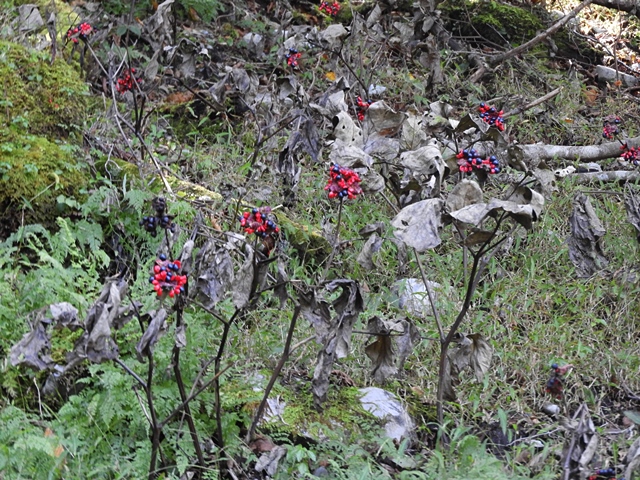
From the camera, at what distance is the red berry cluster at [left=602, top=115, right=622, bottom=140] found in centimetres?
502

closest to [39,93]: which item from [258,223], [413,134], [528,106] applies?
[413,134]

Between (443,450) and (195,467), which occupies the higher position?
(195,467)

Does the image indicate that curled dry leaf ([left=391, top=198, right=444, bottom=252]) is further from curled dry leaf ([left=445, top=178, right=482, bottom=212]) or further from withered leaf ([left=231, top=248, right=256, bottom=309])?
withered leaf ([left=231, top=248, right=256, bottom=309])

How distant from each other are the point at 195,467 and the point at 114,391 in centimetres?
39

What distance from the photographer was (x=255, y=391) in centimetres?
290

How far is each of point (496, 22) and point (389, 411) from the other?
199 inches

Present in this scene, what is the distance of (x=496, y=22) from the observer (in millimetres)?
6961

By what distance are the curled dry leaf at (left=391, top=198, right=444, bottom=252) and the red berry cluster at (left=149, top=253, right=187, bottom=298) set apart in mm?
664

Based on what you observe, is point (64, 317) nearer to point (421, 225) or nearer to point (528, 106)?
point (421, 225)

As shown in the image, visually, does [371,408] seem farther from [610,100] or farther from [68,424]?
[610,100]


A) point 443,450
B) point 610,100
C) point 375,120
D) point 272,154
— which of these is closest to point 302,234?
point 272,154

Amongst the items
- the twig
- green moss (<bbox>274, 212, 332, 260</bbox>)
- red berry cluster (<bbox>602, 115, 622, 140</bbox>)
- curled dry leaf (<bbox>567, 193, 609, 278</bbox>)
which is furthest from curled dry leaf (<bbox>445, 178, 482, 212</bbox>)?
the twig

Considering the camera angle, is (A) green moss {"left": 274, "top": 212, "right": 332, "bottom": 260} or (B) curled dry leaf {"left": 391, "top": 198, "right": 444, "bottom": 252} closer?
(B) curled dry leaf {"left": 391, "top": 198, "right": 444, "bottom": 252}

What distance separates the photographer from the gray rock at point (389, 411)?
9.59 feet
